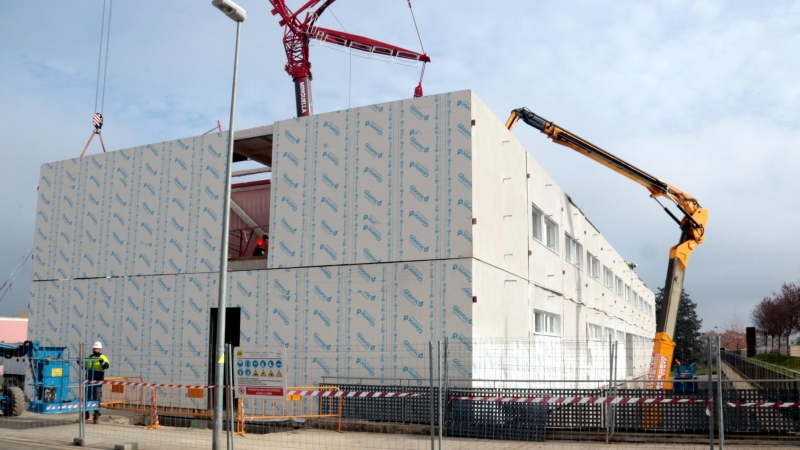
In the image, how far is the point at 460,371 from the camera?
16.3m

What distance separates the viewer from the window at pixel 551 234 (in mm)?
25042

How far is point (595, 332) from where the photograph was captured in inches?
1245

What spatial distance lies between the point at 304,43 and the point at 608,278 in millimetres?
22029

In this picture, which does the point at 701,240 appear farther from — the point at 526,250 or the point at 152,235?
the point at 152,235

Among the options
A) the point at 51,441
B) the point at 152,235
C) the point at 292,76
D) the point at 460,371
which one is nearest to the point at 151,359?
the point at 152,235

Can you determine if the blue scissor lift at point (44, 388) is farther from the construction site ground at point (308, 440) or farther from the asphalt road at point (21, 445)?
the asphalt road at point (21, 445)

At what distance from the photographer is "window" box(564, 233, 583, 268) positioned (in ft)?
89.6

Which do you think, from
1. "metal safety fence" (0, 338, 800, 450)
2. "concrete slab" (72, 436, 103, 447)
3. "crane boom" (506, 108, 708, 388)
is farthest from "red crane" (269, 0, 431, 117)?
"concrete slab" (72, 436, 103, 447)

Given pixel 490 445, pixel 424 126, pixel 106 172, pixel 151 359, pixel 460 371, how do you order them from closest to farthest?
pixel 490 445 < pixel 460 371 < pixel 424 126 < pixel 151 359 < pixel 106 172

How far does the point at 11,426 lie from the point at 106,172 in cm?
A: 948

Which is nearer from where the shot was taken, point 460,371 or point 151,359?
point 460,371

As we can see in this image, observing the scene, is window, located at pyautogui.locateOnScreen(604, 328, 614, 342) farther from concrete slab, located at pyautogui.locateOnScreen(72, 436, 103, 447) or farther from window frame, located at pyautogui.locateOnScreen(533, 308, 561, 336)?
concrete slab, located at pyautogui.locateOnScreen(72, 436, 103, 447)

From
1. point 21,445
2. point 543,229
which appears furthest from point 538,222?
point 21,445

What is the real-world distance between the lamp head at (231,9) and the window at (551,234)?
14.6 metres
